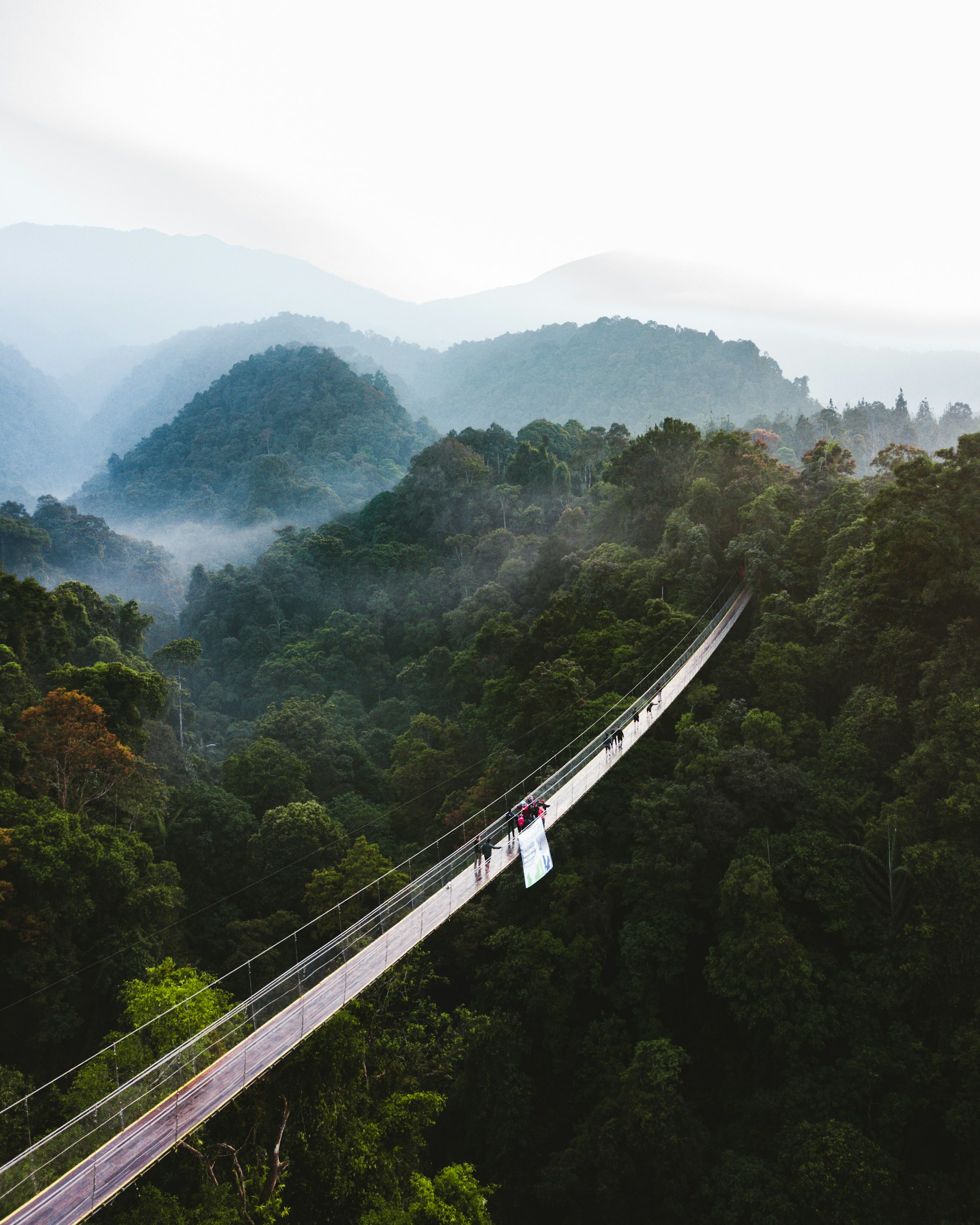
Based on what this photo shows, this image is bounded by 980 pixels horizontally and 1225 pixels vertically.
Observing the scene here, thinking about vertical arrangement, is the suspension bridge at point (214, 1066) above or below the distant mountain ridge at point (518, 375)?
below

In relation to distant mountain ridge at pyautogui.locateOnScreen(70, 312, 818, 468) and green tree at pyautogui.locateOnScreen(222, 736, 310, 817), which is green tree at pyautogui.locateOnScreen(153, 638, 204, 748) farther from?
distant mountain ridge at pyautogui.locateOnScreen(70, 312, 818, 468)

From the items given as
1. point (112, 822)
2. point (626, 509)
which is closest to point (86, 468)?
point (626, 509)

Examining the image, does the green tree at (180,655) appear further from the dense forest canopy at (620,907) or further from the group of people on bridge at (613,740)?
the group of people on bridge at (613,740)

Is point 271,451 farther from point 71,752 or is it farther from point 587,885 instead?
point 587,885

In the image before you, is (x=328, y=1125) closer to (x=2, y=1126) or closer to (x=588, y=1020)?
(x=2, y=1126)

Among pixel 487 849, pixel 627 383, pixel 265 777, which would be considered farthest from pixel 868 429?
pixel 487 849

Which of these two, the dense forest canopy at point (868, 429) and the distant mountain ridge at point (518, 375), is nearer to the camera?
the dense forest canopy at point (868, 429)

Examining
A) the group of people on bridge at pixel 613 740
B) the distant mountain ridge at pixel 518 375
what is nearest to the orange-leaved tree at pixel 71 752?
the group of people on bridge at pixel 613 740

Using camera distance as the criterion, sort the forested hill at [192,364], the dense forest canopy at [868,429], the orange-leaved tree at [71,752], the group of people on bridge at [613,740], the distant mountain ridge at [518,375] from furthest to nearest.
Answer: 1. the forested hill at [192,364]
2. the distant mountain ridge at [518,375]
3. the dense forest canopy at [868,429]
4. the orange-leaved tree at [71,752]
5. the group of people on bridge at [613,740]
